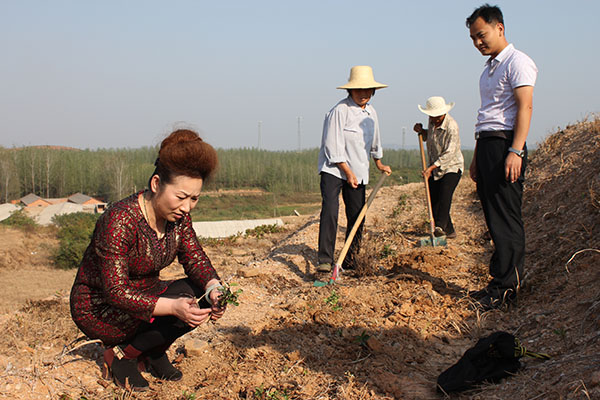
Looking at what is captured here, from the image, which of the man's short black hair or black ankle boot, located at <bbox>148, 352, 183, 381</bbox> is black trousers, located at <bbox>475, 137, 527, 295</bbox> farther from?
black ankle boot, located at <bbox>148, 352, 183, 381</bbox>

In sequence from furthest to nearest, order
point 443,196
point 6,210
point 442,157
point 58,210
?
1. point 58,210
2. point 6,210
3. point 443,196
4. point 442,157

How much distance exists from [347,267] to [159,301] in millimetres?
2884

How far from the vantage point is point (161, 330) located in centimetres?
250

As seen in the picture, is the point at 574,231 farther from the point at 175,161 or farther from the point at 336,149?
the point at 175,161

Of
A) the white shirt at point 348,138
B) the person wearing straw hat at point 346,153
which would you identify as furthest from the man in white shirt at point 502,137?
the white shirt at point 348,138

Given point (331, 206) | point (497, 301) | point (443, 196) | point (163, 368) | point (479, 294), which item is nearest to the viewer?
point (163, 368)

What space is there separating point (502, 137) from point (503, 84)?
1.10 ft

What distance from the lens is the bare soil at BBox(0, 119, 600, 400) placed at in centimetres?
248

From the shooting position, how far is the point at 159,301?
2.30 metres

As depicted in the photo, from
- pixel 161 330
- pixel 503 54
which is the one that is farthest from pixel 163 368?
pixel 503 54

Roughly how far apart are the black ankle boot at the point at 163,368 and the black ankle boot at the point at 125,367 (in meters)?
0.09

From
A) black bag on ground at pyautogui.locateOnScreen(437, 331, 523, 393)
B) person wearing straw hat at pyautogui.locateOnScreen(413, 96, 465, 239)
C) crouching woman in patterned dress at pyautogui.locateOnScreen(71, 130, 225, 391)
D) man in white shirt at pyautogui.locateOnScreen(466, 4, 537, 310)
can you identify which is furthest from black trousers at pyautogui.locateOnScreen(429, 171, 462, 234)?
crouching woman in patterned dress at pyautogui.locateOnScreen(71, 130, 225, 391)

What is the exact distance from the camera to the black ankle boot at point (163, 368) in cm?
267

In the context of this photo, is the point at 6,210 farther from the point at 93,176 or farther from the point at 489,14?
the point at 489,14
